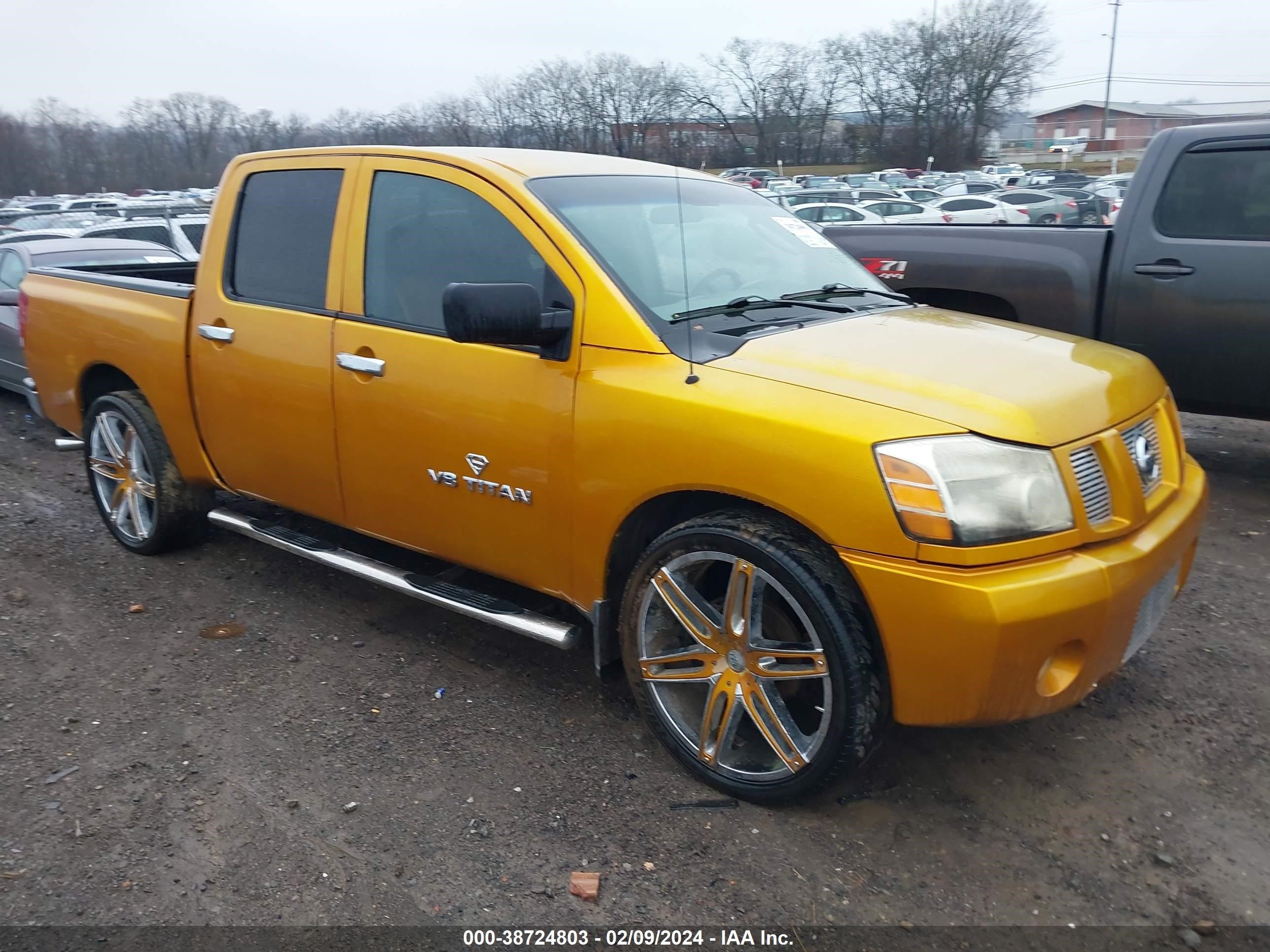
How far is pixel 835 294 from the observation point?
3684 mm

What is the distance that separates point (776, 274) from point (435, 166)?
1314 mm

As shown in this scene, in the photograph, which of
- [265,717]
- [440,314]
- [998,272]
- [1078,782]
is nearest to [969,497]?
[1078,782]

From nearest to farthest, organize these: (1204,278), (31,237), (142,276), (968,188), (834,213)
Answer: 1. (1204,278)
2. (142,276)
3. (31,237)
4. (834,213)
5. (968,188)

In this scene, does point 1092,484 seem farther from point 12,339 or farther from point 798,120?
point 798,120

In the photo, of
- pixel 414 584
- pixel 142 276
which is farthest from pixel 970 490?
pixel 142 276

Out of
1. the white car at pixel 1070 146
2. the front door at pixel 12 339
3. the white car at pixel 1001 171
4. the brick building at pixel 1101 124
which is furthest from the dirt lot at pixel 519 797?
the white car at pixel 1070 146

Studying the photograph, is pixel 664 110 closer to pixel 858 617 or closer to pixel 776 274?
pixel 776 274

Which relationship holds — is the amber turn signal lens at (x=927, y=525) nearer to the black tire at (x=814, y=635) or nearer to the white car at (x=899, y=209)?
the black tire at (x=814, y=635)

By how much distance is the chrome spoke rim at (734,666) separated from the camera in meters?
2.77

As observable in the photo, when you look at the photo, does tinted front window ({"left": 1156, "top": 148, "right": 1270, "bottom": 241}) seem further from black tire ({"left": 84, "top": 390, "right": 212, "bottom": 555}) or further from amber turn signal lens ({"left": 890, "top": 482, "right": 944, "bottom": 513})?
black tire ({"left": 84, "top": 390, "right": 212, "bottom": 555})

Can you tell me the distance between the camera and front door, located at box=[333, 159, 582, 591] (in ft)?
10.4

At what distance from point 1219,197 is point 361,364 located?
4750mm

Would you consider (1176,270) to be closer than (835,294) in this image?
No

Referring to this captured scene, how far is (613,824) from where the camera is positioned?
9.45 ft
